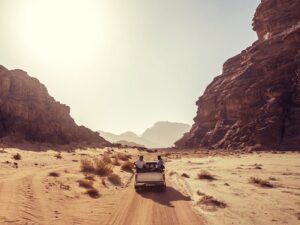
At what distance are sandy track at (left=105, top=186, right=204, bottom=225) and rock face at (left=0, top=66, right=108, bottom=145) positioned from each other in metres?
48.8

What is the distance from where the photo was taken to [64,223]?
10328mm

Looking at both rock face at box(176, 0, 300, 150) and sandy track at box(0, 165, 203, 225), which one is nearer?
sandy track at box(0, 165, 203, 225)

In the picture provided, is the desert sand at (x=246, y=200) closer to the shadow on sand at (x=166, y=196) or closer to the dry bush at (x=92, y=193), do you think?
the shadow on sand at (x=166, y=196)

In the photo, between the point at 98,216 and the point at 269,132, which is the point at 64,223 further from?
the point at 269,132

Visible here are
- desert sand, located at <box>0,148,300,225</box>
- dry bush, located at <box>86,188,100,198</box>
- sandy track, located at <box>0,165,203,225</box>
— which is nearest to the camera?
sandy track, located at <box>0,165,203,225</box>

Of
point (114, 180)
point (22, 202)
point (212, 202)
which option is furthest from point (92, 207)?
point (114, 180)

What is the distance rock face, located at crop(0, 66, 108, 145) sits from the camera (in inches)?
2522

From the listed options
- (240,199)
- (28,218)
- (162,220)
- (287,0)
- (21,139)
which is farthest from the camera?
(287,0)

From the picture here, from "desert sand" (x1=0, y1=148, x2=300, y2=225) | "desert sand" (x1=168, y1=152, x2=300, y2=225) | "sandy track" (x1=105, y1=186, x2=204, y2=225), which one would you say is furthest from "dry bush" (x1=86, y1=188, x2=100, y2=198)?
"desert sand" (x1=168, y1=152, x2=300, y2=225)

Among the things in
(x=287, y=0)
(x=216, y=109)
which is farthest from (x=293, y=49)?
(x=216, y=109)

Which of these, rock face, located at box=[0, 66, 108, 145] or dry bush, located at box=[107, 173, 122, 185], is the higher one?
rock face, located at box=[0, 66, 108, 145]

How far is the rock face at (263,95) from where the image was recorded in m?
52.4

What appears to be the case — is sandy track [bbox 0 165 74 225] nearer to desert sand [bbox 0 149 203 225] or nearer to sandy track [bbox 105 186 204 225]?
desert sand [bbox 0 149 203 225]

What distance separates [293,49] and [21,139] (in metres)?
57.4
